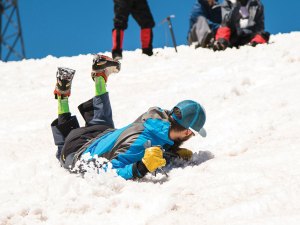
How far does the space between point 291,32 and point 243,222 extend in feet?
25.9

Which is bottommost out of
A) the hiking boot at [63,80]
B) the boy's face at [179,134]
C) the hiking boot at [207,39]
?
the boy's face at [179,134]

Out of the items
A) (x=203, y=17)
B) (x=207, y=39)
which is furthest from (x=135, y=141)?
(x=203, y=17)

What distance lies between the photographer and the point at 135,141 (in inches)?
105

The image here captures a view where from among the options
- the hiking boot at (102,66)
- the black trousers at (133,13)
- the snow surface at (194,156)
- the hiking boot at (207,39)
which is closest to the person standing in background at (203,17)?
the hiking boot at (207,39)

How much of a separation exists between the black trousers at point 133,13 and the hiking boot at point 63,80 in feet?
13.7

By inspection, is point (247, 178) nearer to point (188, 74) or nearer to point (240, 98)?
point (240, 98)

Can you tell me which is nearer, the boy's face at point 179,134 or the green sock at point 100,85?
the boy's face at point 179,134

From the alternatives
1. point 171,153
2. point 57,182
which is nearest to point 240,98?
point 171,153

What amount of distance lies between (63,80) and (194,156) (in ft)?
3.71

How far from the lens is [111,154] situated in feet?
8.98

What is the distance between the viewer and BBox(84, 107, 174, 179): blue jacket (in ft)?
8.74

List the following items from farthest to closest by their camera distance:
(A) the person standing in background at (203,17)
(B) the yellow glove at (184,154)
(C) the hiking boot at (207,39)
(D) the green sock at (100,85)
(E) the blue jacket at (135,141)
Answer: (A) the person standing in background at (203,17)
(C) the hiking boot at (207,39)
(D) the green sock at (100,85)
(B) the yellow glove at (184,154)
(E) the blue jacket at (135,141)

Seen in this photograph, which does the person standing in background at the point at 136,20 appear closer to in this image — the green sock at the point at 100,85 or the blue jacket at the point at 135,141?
the green sock at the point at 100,85

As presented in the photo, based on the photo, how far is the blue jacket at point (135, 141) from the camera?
2.66m
